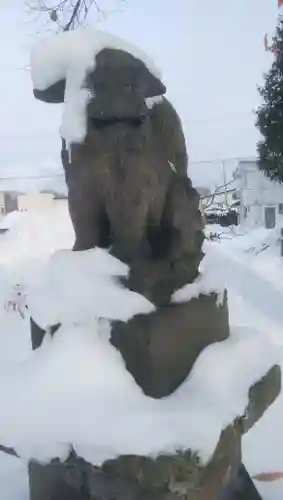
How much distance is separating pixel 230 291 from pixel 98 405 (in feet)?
14.2

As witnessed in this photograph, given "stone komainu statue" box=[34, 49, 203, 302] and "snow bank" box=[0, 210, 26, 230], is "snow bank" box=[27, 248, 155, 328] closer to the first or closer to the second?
"stone komainu statue" box=[34, 49, 203, 302]

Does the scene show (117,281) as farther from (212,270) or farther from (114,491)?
(114,491)

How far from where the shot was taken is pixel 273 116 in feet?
18.7

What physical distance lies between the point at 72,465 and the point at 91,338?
0.75ft

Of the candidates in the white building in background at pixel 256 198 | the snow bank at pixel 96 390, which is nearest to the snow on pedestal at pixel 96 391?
the snow bank at pixel 96 390

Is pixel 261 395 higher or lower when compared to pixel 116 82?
lower

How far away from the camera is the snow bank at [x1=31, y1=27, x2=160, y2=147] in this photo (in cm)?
103

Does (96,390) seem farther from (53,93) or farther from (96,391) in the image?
(53,93)

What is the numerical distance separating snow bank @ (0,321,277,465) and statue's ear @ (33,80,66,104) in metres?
0.47

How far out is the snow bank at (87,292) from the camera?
3.42 ft

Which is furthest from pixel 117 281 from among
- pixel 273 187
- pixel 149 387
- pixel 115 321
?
pixel 273 187

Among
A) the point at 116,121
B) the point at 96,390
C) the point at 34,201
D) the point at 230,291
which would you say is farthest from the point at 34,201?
the point at 96,390

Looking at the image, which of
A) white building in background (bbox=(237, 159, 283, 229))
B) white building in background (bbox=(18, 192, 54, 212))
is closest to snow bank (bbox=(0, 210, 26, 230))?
white building in background (bbox=(18, 192, 54, 212))

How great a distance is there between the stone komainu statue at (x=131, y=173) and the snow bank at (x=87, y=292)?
5 centimetres
